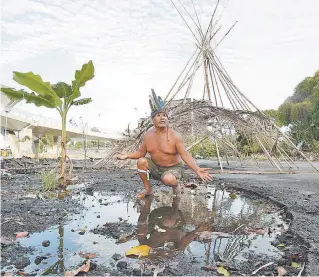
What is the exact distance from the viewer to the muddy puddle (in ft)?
8.46

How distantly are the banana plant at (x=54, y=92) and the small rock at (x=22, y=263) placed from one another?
5015 millimetres

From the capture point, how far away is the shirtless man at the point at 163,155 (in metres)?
5.29

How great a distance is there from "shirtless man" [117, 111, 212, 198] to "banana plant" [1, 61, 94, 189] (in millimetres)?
2633

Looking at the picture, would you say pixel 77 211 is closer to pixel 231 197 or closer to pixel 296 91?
pixel 231 197

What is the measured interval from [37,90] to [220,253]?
5754 millimetres

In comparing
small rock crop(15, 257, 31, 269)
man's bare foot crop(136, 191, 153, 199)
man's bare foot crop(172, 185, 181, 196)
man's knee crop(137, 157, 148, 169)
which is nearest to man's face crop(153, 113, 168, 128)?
man's knee crop(137, 157, 148, 169)

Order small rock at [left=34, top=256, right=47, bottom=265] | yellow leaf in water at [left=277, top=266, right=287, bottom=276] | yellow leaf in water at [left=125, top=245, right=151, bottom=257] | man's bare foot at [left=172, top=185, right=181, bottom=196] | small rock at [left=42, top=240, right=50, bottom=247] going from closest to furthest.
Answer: yellow leaf in water at [left=277, top=266, right=287, bottom=276] → small rock at [left=34, top=256, right=47, bottom=265] → yellow leaf in water at [left=125, top=245, right=151, bottom=257] → small rock at [left=42, top=240, right=50, bottom=247] → man's bare foot at [left=172, top=185, right=181, bottom=196]

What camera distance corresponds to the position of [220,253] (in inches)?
110

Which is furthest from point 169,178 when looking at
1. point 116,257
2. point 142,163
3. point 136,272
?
point 136,272

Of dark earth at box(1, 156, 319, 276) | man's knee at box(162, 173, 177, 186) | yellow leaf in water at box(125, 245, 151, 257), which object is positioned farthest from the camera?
man's knee at box(162, 173, 177, 186)

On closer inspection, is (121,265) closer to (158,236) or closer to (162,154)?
(158,236)

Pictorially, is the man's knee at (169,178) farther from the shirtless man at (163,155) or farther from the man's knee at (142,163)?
the man's knee at (142,163)

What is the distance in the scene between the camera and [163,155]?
5.51 m

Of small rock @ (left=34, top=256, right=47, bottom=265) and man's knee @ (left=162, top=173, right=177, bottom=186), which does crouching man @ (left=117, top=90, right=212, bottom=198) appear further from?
small rock @ (left=34, top=256, right=47, bottom=265)
